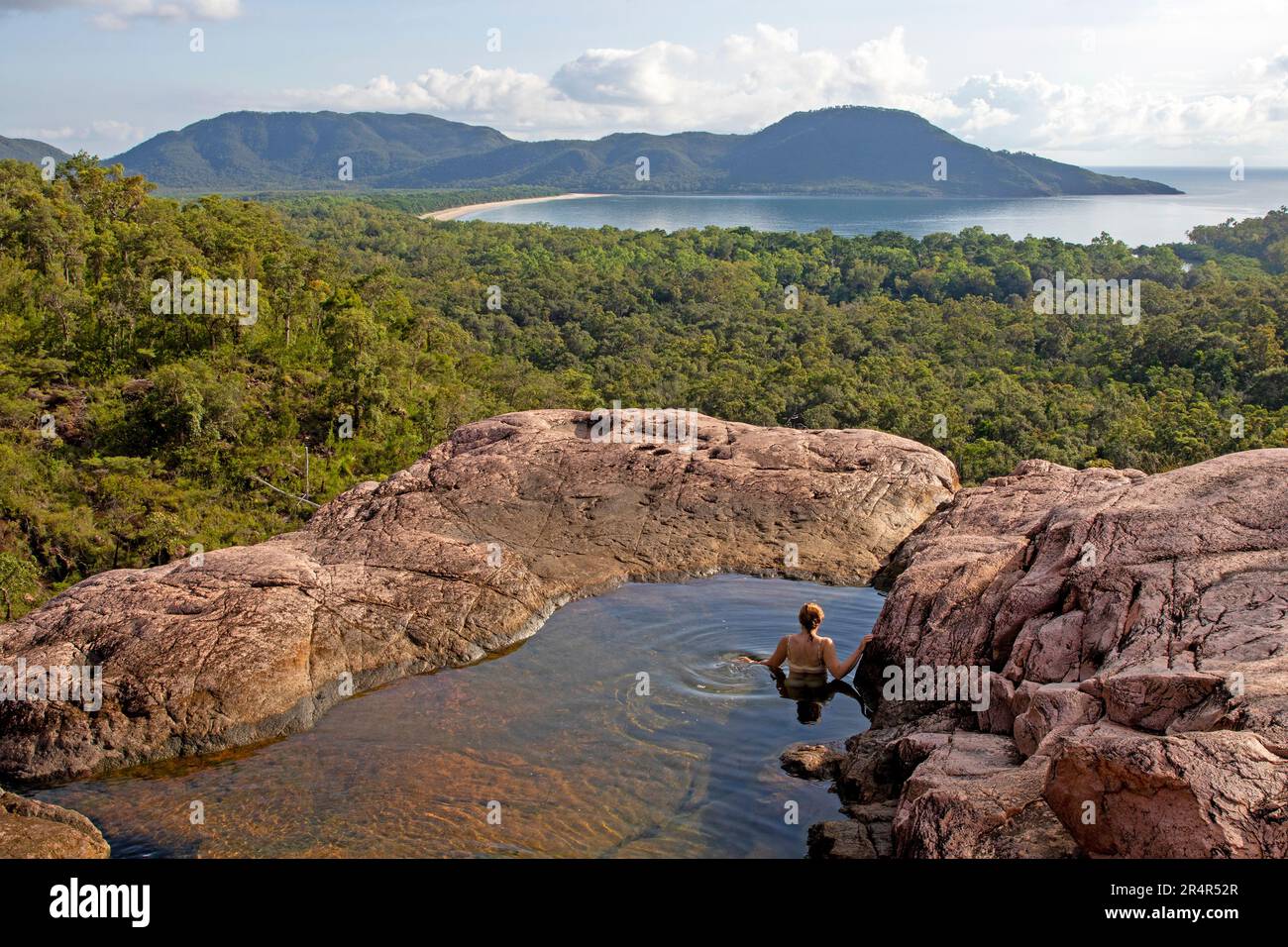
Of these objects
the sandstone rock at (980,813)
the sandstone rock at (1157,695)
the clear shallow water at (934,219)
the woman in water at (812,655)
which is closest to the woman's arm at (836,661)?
the woman in water at (812,655)

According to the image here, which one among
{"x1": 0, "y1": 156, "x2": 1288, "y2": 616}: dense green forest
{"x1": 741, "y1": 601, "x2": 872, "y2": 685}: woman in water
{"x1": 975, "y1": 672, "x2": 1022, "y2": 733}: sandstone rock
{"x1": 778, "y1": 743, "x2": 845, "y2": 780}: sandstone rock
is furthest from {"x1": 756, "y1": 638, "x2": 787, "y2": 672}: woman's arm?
{"x1": 0, "y1": 156, "x2": 1288, "y2": 616}: dense green forest

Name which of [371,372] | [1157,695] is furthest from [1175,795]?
[371,372]

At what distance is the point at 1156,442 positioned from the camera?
106 ft

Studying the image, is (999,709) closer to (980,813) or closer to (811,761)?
(811,761)

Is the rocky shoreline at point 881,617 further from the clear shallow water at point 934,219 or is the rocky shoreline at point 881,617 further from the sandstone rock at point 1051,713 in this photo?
the clear shallow water at point 934,219

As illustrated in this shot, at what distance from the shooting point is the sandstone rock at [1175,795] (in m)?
5.88

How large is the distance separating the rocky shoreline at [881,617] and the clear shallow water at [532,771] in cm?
45

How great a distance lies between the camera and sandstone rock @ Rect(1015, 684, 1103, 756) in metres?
7.67

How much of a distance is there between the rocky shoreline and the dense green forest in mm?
10867

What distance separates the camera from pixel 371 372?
31062 millimetres

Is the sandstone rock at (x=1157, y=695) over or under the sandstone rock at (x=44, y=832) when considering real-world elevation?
over

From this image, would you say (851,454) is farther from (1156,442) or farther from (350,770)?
(1156,442)

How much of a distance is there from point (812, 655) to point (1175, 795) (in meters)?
5.64

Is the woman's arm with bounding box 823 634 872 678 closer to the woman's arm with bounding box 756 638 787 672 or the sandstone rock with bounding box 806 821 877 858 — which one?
the woman's arm with bounding box 756 638 787 672
